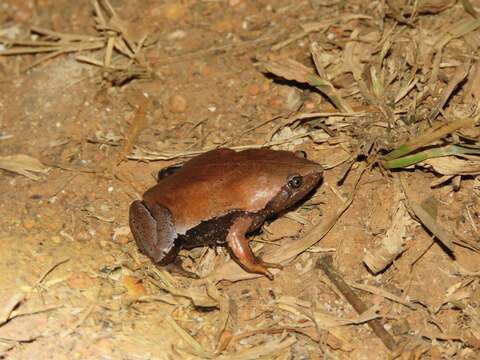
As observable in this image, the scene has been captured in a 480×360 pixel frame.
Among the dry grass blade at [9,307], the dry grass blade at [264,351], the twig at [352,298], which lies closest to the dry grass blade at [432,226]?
the twig at [352,298]

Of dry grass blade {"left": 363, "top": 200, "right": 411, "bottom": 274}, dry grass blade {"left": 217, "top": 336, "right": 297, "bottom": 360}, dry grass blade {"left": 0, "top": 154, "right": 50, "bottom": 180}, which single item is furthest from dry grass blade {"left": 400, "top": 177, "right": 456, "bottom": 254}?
dry grass blade {"left": 0, "top": 154, "right": 50, "bottom": 180}

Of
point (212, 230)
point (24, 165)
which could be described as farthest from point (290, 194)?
point (24, 165)

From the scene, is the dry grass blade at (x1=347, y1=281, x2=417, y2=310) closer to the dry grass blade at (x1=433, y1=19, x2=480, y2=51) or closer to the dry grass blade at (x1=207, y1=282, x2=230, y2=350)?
the dry grass blade at (x1=207, y1=282, x2=230, y2=350)

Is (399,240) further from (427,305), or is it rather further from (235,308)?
(235,308)

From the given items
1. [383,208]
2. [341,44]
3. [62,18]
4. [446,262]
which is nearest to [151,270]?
[383,208]

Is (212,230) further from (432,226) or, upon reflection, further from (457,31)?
(457,31)
